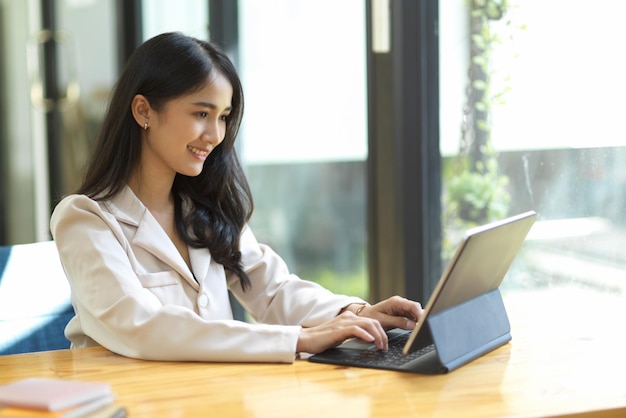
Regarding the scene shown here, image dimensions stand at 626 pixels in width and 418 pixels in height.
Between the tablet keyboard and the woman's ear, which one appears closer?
the tablet keyboard

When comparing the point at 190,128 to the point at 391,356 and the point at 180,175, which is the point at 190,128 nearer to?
the point at 180,175

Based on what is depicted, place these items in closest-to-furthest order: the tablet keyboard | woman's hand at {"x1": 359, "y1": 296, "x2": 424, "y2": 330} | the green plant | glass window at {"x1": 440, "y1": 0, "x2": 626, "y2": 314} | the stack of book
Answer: the stack of book → the tablet keyboard → woman's hand at {"x1": 359, "y1": 296, "x2": 424, "y2": 330} → glass window at {"x1": 440, "y1": 0, "x2": 626, "y2": 314} → the green plant

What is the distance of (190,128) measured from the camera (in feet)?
6.64

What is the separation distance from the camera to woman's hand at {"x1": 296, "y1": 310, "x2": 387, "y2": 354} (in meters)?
1.70

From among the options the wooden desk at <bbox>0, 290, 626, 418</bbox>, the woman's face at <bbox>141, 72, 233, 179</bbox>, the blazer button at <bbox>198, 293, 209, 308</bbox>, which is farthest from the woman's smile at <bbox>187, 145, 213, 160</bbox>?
the wooden desk at <bbox>0, 290, 626, 418</bbox>

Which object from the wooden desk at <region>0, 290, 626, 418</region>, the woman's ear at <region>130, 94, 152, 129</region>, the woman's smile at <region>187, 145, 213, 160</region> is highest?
the woman's ear at <region>130, 94, 152, 129</region>

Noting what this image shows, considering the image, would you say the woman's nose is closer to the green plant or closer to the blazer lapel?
the blazer lapel

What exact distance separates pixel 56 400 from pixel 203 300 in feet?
2.60

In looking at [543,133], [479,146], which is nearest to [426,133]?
[479,146]

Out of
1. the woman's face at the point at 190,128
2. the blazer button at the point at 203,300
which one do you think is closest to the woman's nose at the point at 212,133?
the woman's face at the point at 190,128

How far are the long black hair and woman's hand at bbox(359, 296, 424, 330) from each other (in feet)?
1.38

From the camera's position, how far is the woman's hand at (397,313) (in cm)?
186

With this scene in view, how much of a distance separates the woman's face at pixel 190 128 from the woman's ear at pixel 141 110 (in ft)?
0.04

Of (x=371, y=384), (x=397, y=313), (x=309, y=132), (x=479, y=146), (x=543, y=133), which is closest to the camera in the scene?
(x=371, y=384)
